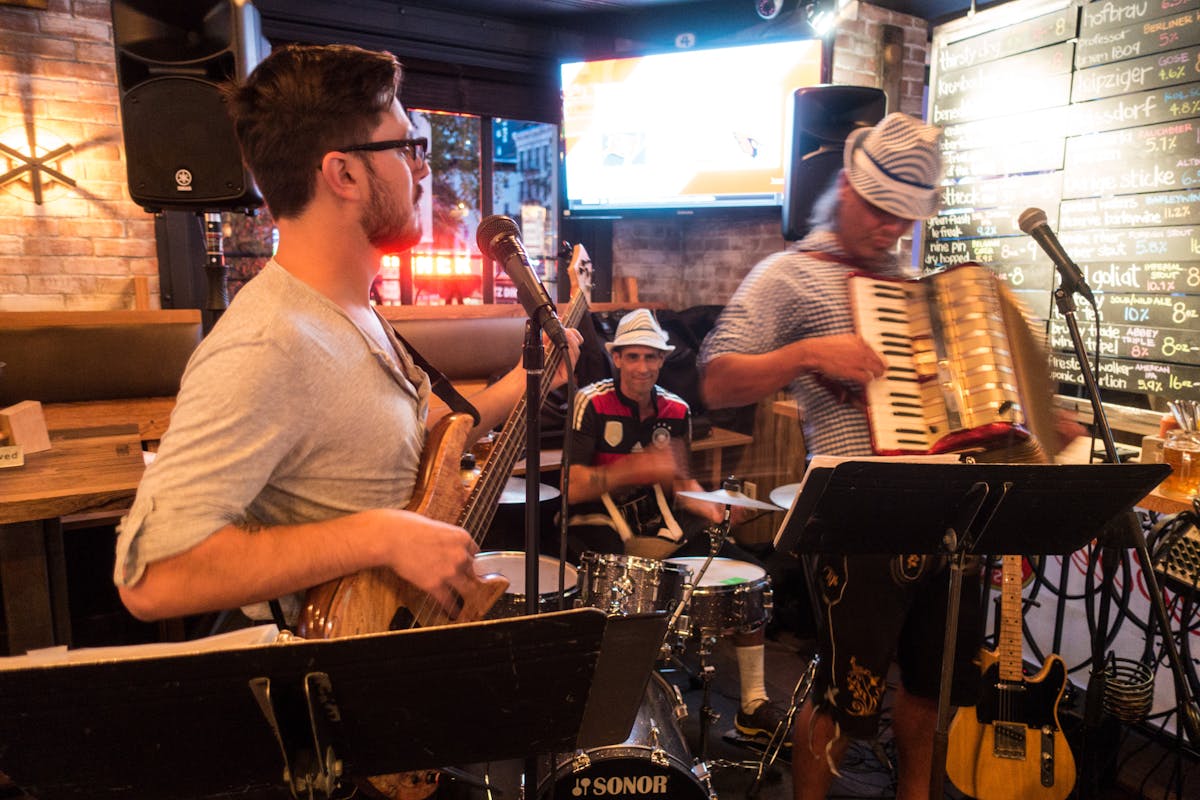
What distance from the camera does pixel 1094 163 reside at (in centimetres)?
370

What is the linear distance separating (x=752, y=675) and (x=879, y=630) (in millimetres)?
1423

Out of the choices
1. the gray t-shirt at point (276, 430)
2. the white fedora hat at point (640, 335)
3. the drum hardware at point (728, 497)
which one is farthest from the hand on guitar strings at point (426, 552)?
the white fedora hat at point (640, 335)

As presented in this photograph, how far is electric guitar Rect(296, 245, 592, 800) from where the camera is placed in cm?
125

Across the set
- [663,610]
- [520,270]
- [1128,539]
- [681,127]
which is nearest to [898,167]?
[520,270]

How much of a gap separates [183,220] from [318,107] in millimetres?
3950

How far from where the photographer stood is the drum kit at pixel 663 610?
7.20ft

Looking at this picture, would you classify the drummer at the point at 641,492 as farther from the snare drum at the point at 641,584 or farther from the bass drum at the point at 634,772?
the bass drum at the point at 634,772

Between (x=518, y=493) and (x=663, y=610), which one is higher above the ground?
(x=518, y=493)

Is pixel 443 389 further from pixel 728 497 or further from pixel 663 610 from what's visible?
pixel 728 497

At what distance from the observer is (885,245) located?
2.12 metres

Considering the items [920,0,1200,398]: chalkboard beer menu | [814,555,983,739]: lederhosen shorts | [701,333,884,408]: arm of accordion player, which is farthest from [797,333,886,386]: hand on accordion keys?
[920,0,1200,398]: chalkboard beer menu

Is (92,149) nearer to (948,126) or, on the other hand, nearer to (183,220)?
(183,220)

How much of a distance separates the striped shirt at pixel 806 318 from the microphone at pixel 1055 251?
1.56ft

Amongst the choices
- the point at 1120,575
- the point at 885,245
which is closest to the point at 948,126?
the point at 1120,575
